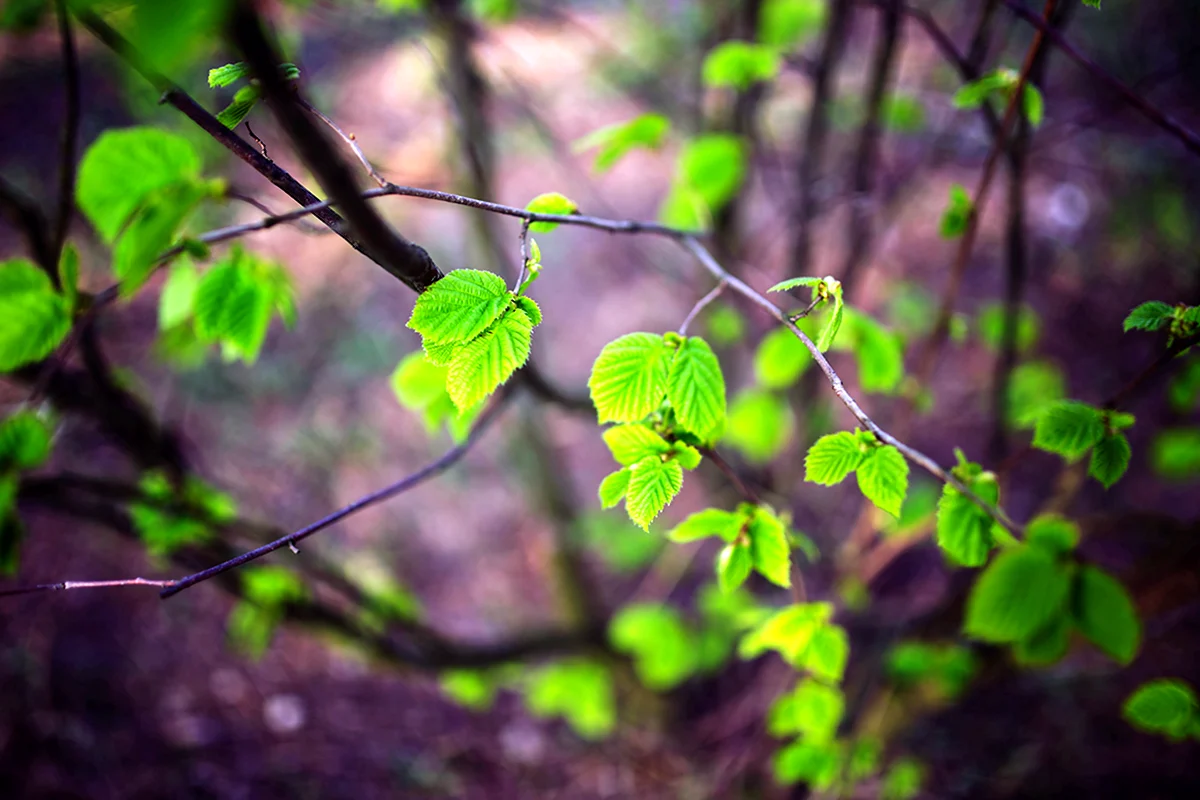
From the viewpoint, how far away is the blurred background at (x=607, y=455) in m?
2.05

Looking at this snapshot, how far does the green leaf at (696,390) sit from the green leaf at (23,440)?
1236mm

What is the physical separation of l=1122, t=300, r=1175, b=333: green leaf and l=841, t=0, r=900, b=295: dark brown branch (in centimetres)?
89

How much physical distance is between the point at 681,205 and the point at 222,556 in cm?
186

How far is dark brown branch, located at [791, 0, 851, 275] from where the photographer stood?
1851 millimetres

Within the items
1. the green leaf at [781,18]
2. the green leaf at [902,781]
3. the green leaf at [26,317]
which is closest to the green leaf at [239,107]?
the green leaf at [26,317]

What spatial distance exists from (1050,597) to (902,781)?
183 centimetres

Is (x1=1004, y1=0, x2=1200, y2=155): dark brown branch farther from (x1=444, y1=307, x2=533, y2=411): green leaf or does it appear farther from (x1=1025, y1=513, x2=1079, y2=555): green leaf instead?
(x1=444, y1=307, x2=533, y2=411): green leaf

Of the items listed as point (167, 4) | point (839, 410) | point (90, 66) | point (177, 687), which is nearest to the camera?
point (167, 4)

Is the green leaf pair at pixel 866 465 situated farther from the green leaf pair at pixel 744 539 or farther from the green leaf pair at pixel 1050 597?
the green leaf pair at pixel 1050 597

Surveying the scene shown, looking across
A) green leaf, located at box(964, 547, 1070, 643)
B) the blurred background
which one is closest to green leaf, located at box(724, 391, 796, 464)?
the blurred background

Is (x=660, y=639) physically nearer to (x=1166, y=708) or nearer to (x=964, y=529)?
(x=1166, y=708)

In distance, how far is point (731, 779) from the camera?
263 cm

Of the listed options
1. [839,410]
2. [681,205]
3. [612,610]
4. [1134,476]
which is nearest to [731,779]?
[612,610]

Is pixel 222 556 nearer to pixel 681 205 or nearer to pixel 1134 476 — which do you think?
pixel 681 205
